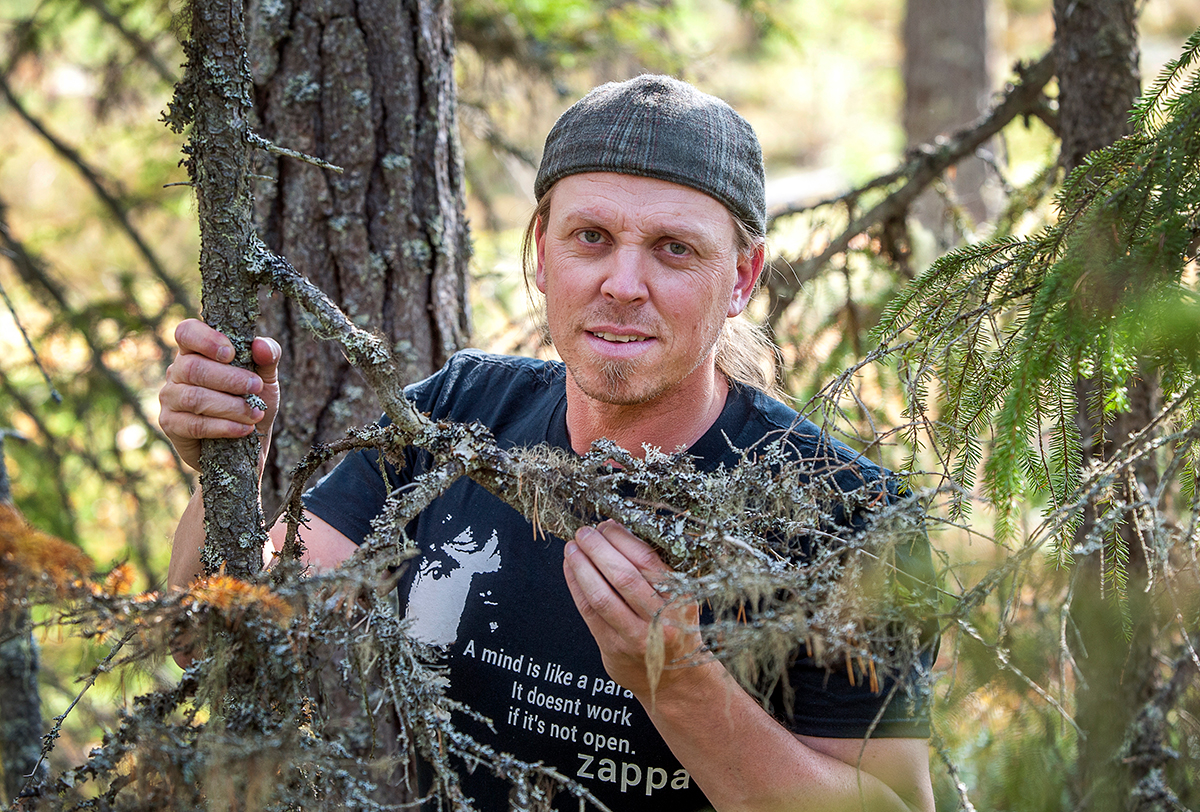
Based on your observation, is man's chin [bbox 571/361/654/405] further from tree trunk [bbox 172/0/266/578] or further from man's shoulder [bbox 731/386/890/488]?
tree trunk [bbox 172/0/266/578]

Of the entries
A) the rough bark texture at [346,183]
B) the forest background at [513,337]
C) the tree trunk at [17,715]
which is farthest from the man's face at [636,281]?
the tree trunk at [17,715]

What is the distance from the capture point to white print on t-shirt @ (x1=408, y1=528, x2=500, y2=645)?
2438 mm

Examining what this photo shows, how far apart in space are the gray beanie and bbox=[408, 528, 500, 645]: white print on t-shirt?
111cm

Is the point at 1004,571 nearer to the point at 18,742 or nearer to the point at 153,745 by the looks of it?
the point at 153,745

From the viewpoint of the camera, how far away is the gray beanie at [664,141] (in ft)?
7.41

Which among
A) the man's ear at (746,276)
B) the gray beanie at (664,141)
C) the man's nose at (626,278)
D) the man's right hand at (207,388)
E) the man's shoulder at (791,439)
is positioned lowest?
the man's right hand at (207,388)

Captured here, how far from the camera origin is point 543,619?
2338 millimetres

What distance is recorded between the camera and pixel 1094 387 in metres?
2.64

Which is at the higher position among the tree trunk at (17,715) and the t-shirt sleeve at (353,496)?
the t-shirt sleeve at (353,496)

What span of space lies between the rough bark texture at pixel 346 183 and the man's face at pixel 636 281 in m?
0.98

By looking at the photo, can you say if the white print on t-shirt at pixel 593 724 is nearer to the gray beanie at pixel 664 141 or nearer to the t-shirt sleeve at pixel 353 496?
the t-shirt sleeve at pixel 353 496

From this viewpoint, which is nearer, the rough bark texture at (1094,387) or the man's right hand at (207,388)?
the man's right hand at (207,388)

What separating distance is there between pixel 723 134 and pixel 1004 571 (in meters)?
1.41

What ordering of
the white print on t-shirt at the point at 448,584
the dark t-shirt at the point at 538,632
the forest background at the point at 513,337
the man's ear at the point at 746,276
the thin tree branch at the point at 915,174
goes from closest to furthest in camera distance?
the forest background at the point at 513,337 → the dark t-shirt at the point at 538,632 → the white print on t-shirt at the point at 448,584 → the man's ear at the point at 746,276 → the thin tree branch at the point at 915,174
